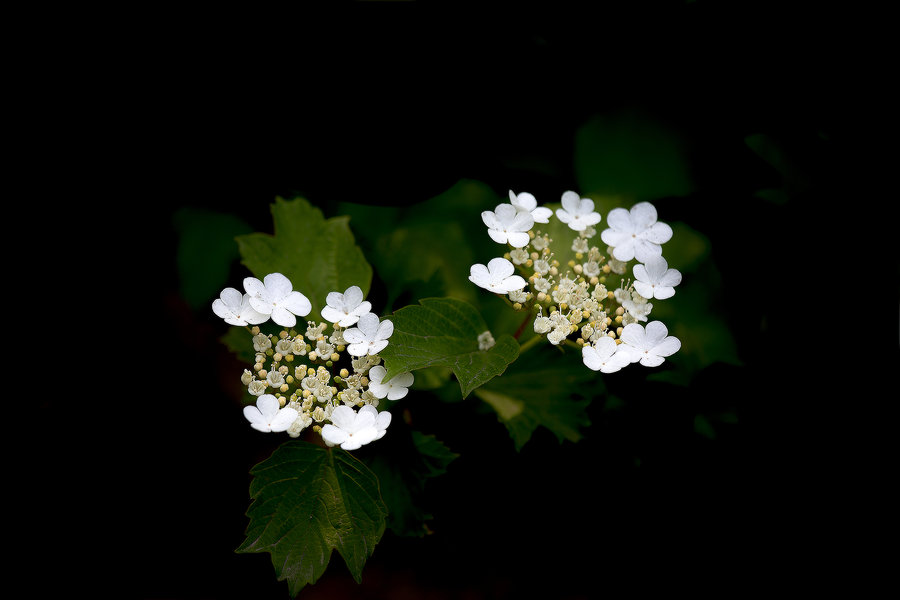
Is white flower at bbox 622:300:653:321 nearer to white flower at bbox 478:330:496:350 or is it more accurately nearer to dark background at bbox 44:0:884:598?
white flower at bbox 478:330:496:350

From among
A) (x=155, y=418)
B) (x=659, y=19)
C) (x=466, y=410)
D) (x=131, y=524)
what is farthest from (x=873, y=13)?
(x=131, y=524)

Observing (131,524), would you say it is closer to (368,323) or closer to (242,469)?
(242,469)

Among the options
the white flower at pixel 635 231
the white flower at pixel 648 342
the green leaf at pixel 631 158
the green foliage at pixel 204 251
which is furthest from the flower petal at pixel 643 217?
the green foliage at pixel 204 251

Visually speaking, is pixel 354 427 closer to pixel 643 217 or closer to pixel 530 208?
pixel 530 208

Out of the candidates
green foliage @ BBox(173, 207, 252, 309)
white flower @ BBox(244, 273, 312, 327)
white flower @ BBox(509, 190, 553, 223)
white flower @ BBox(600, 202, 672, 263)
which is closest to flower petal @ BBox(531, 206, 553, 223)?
white flower @ BBox(509, 190, 553, 223)

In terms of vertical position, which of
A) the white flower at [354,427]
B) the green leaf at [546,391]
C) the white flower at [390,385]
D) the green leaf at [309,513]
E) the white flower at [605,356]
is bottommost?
the green leaf at [546,391]

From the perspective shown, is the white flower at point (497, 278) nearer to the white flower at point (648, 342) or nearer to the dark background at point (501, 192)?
the white flower at point (648, 342)

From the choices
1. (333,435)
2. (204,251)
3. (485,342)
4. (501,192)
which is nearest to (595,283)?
(485,342)
